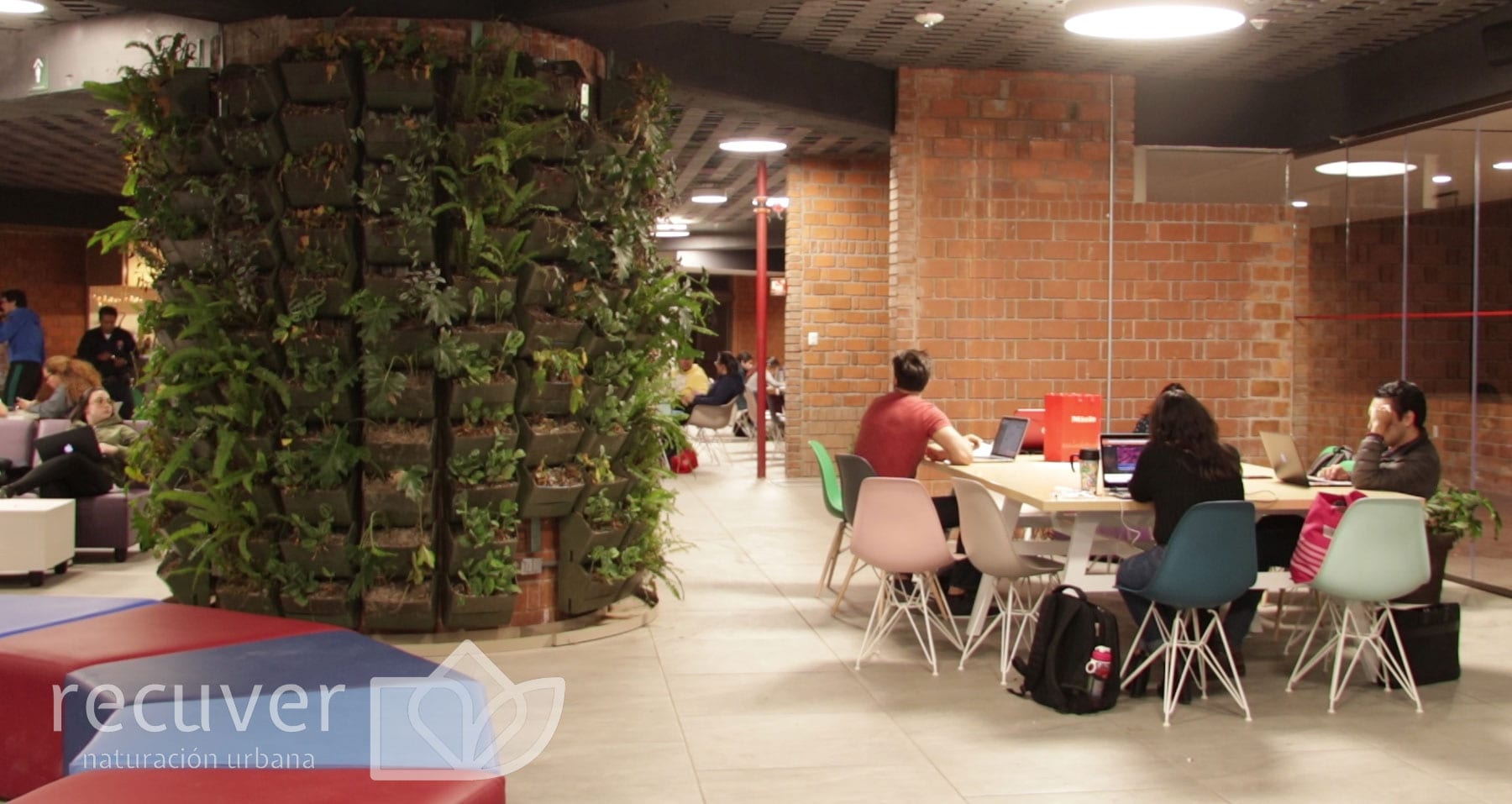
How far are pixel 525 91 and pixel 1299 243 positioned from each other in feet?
19.6

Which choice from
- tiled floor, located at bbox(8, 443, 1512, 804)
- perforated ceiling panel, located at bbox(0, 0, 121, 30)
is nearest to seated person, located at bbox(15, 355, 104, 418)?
perforated ceiling panel, located at bbox(0, 0, 121, 30)

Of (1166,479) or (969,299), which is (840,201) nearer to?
(969,299)

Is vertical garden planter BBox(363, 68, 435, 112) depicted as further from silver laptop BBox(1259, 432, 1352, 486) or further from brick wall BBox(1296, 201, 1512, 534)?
brick wall BBox(1296, 201, 1512, 534)

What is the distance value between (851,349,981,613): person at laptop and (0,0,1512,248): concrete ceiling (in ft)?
6.24

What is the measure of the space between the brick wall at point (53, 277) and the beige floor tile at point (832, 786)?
15.8 m

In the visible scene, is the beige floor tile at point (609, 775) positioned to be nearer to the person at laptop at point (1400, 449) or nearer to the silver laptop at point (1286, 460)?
the silver laptop at point (1286, 460)

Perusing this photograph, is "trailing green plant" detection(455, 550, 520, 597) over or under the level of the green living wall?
under

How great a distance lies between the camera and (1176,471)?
199 inches

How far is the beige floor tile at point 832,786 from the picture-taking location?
401cm

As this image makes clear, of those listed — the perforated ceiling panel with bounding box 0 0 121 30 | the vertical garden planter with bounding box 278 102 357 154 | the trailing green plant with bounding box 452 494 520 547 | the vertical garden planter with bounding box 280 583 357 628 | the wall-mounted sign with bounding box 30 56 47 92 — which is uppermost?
the perforated ceiling panel with bounding box 0 0 121 30

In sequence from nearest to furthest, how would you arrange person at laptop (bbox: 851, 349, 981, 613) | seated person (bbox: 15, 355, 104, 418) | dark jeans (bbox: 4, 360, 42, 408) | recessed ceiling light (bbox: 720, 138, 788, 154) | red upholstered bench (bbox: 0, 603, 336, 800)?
red upholstered bench (bbox: 0, 603, 336, 800), person at laptop (bbox: 851, 349, 981, 613), seated person (bbox: 15, 355, 104, 418), recessed ceiling light (bbox: 720, 138, 788, 154), dark jeans (bbox: 4, 360, 42, 408)

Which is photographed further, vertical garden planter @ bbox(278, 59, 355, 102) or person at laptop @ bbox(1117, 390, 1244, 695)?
vertical garden planter @ bbox(278, 59, 355, 102)

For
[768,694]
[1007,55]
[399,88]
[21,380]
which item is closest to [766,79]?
[1007,55]

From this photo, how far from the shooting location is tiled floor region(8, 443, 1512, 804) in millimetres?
4129
